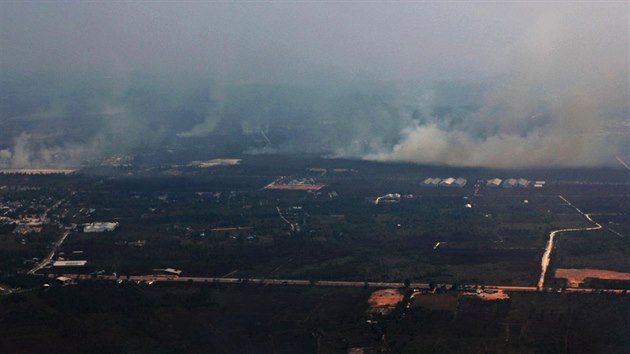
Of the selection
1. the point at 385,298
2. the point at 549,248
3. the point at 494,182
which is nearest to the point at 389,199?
the point at 494,182

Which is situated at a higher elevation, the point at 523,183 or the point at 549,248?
the point at 549,248

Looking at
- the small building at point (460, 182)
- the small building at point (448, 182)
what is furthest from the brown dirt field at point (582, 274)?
the small building at point (448, 182)

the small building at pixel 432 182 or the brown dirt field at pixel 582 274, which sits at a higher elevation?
the brown dirt field at pixel 582 274

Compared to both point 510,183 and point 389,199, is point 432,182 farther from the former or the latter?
point 389,199

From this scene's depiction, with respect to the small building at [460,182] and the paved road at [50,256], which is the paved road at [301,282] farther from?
the small building at [460,182]

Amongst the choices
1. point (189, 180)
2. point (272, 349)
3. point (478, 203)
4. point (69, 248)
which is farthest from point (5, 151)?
point (272, 349)
